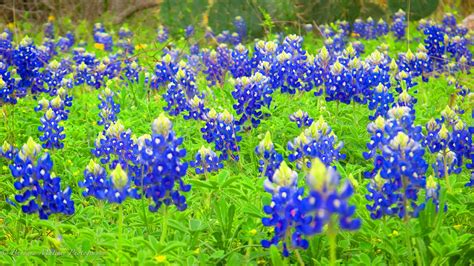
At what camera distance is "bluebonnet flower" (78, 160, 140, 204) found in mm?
2963

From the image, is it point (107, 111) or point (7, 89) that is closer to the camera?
point (107, 111)

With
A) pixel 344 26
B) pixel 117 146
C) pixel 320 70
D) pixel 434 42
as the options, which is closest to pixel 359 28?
pixel 344 26

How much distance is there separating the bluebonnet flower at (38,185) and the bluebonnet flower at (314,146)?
1.14 m

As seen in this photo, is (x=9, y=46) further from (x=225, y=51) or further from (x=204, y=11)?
(x=204, y=11)

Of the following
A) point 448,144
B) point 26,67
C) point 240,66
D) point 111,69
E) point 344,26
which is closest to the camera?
point 448,144

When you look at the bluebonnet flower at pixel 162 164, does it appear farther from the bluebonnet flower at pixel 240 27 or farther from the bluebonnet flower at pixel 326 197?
the bluebonnet flower at pixel 240 27

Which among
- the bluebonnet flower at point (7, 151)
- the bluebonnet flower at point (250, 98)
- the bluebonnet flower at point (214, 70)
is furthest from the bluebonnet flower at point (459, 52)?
the bluebonnet flower at point (7, 151)

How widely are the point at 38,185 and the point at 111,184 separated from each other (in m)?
0.38

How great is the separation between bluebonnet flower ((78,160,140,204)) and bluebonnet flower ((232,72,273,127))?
124 cm

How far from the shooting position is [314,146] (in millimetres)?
3762

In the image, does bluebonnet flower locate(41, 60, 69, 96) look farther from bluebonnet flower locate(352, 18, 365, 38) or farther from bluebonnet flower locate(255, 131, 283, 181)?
bluebonnet flower locate(352, 18, 365, 38)

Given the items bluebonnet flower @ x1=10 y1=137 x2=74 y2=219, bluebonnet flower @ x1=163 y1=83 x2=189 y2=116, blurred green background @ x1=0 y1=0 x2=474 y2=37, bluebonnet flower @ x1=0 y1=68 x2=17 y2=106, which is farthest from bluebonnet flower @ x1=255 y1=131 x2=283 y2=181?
blurred green background @ x1=0 y1=0 x2=474 y2=37

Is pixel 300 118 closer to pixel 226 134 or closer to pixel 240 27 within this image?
pixel 226 134

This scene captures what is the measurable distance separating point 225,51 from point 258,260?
3879 millimetres
